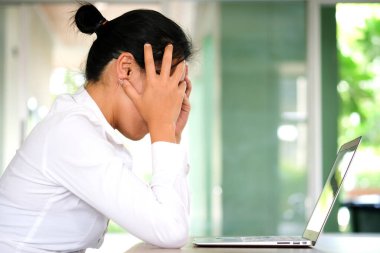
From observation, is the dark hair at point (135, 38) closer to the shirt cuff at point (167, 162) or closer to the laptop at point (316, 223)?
the shirt cuff at point (167, 162)

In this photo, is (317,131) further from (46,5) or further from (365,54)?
(46,5)

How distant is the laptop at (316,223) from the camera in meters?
1.46

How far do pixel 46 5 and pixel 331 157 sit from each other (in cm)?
242

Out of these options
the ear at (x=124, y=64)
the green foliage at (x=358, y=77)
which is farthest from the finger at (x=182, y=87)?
the green foliage at (x=358, y=77)

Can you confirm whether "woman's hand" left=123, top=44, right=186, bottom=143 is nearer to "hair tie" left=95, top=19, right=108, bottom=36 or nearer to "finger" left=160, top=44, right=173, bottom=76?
"finger" left=160, top=44, right=173, bottom=76

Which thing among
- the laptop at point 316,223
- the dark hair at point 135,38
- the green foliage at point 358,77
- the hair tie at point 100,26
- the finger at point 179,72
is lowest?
the laptop at point 316,223

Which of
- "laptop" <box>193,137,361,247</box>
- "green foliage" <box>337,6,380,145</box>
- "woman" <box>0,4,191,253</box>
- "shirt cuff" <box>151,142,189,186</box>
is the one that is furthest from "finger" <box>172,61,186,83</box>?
"green foliage" <box>337,6,380,145</box>

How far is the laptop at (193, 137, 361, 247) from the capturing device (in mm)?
1455

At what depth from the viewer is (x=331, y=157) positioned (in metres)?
5.39

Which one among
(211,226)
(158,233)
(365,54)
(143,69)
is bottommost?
(211,226)

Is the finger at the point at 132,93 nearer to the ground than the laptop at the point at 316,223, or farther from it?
farther from it

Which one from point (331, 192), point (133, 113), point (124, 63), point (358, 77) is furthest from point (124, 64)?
point (358, 77)

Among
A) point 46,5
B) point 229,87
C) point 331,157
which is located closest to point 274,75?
point 229,87

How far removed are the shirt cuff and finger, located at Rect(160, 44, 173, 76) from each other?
0.50 feet
